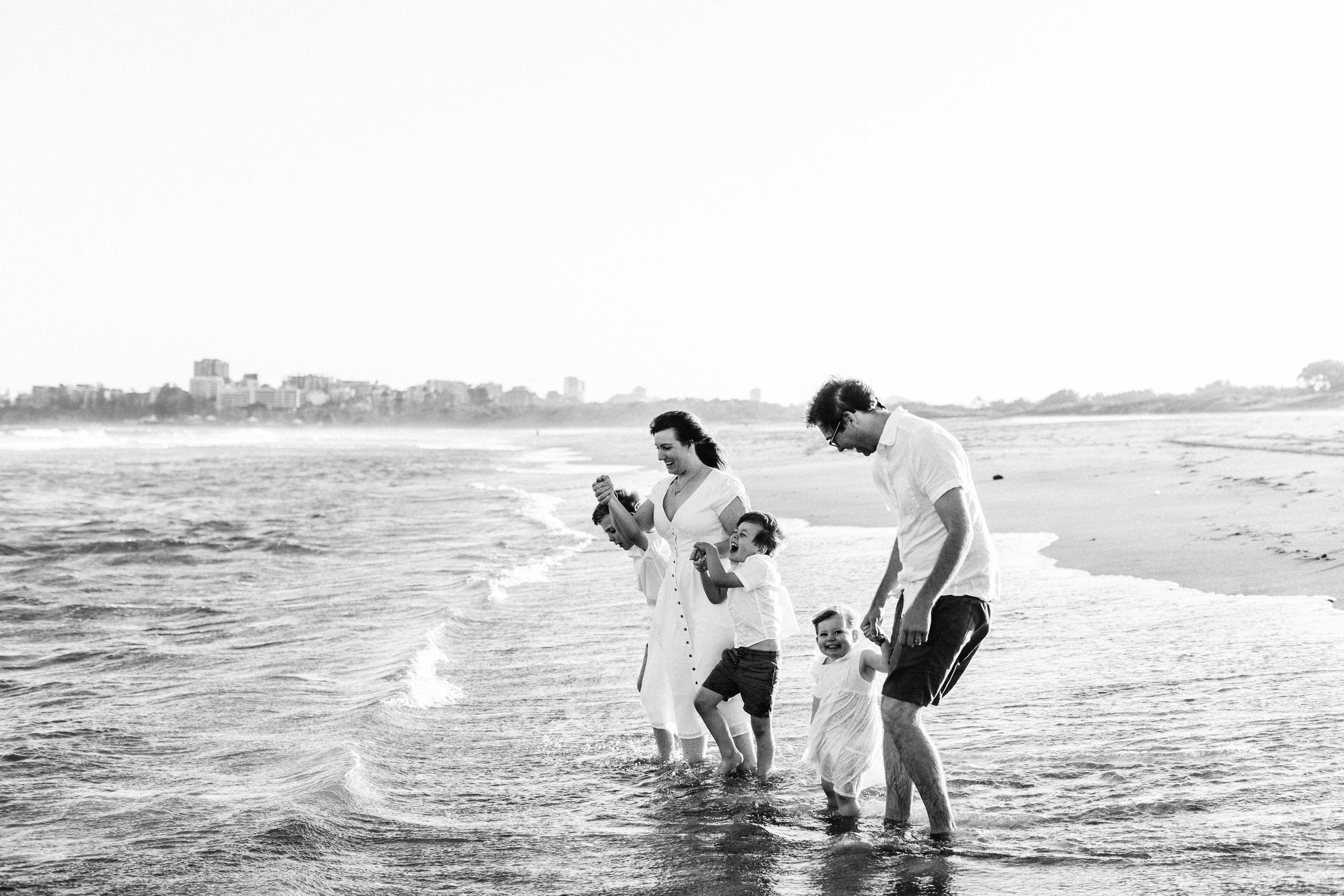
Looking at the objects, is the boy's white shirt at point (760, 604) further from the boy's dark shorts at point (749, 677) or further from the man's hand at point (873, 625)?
the man's hand at point (873, 625)

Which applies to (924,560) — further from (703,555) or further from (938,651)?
(703,555)

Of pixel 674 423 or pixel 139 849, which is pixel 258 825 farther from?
pixel 674 423

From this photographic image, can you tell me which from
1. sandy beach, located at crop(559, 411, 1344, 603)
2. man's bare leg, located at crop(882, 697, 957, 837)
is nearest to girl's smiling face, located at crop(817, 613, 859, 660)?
man's bare leg, located at crop(882, 697, 957, 837)

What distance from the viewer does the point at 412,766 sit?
215 inches

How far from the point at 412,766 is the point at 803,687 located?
2.38 meters

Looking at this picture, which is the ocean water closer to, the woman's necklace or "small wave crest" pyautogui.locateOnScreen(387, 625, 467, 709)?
"small wave crest" pyautogui.locateOnScreen(387, 625, 467, 709)

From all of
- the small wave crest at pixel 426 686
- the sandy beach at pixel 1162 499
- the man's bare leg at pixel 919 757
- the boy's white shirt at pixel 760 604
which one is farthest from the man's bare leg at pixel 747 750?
the sandy beach at pixel 1162 499

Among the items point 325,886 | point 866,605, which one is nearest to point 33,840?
point 325,886

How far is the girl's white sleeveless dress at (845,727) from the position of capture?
171 inches

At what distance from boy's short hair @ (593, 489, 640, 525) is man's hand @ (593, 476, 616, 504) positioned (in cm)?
3

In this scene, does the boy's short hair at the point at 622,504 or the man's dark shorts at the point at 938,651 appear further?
the boy's short hair at the point at 622,504

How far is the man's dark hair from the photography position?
3.94 meters

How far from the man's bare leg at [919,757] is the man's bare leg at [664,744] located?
153cm

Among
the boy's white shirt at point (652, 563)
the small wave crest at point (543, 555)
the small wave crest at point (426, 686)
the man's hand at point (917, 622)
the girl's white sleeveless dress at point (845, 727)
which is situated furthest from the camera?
the small wave crest at point (543, 555)
